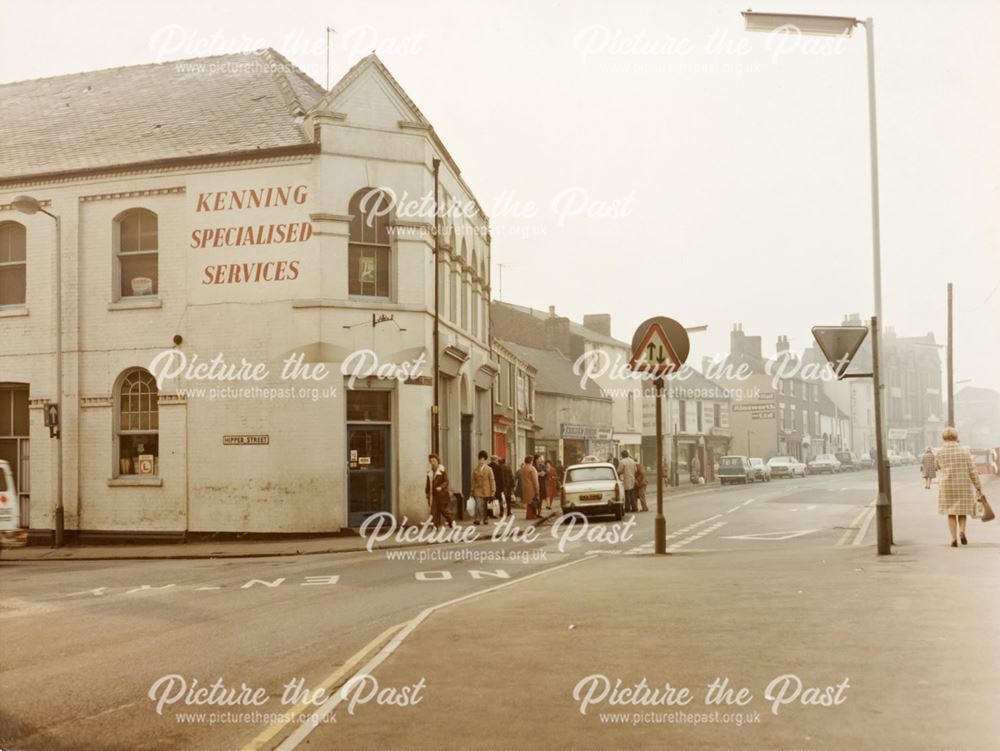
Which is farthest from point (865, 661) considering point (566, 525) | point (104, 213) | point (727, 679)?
point (104, 213)

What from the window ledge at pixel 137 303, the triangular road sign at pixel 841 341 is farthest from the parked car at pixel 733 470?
the triangular road sign at pixel 841 341

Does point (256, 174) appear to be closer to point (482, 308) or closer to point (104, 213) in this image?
point (104, 213)

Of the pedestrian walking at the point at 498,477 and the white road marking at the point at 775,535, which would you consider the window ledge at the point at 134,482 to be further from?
the white road marking at the point at 775,535

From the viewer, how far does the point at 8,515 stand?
1980cm

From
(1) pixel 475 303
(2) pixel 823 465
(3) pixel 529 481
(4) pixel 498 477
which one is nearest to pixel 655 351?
(4) pixel 498 477

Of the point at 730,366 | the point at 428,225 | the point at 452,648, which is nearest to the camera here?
the point at 452,648

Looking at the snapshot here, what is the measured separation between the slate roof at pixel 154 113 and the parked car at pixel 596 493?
11643 mm

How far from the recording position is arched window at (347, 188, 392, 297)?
25812mm

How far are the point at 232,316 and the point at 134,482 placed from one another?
15.5 ft

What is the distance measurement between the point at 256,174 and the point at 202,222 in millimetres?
1753

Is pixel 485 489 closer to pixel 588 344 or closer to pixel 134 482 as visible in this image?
pixel 134 482

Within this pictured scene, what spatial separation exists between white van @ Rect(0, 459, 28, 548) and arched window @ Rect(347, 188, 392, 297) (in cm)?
886

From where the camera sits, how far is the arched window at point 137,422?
2594 centimetres

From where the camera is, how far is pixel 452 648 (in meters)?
7.74
